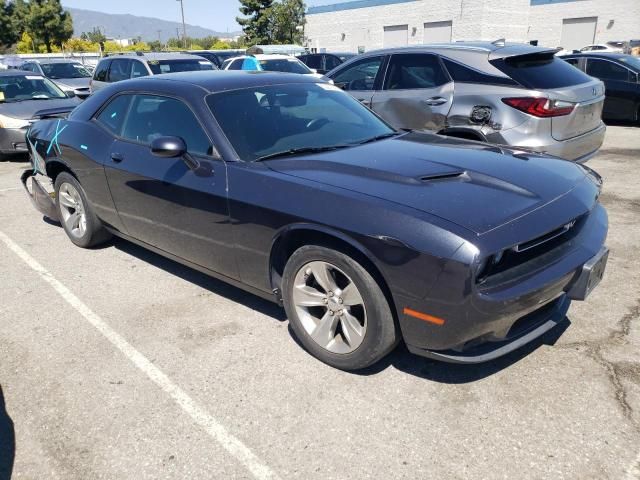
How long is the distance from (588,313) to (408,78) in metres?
3.64

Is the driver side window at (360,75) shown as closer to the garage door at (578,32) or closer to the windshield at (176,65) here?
the windshield at (176,65)

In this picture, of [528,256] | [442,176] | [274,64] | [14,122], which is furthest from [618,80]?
[14,122]

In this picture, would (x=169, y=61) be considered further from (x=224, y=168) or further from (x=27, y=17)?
(x=27, y=17)

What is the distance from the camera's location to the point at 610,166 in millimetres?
7645

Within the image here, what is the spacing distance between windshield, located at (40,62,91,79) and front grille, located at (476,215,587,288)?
1602 cm

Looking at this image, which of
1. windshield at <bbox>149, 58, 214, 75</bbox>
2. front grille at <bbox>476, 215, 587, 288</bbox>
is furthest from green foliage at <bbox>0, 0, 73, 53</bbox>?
front grille at <bbox>476, 215, 587, 288</bbox>

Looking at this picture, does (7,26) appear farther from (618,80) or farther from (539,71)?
(539,71)

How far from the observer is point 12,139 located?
356 inches

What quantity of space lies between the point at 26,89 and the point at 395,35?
4017cm

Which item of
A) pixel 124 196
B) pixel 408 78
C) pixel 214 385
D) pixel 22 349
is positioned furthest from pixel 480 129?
pixel 22 349

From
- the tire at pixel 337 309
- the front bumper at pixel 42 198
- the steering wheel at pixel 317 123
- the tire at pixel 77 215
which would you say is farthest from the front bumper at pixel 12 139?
the tire at pixel 337 309

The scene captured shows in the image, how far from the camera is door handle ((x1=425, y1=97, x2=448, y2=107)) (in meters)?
5.71

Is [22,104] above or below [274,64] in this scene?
below

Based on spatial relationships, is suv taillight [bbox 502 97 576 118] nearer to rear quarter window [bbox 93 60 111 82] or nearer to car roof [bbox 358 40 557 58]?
car roof [bbox 358 40 557 58]
